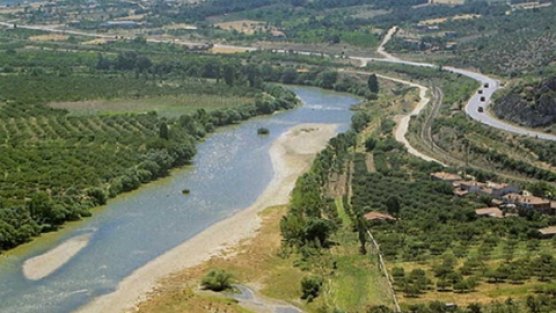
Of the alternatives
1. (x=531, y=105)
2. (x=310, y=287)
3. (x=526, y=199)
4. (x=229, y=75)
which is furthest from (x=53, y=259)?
(x=229, y=75)

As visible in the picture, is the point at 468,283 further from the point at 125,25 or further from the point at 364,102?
the point at 125,25

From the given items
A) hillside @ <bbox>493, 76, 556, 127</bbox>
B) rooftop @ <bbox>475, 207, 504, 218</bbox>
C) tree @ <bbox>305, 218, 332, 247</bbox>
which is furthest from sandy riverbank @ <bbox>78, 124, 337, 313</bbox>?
hillside @ <bbox>493, 76, 556, 127</bbox>

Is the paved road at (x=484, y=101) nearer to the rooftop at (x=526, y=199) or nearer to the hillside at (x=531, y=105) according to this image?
the hillside at (x=531, y=105)

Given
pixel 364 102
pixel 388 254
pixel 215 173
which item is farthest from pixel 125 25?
pixel 388 254

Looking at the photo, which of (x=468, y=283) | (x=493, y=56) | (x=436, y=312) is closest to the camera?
(x=436, y=312)

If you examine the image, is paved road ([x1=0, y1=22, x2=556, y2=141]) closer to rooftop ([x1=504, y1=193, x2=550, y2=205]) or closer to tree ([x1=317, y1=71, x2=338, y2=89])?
tree ([x1=317, y1=71, x2=338, y2=89])

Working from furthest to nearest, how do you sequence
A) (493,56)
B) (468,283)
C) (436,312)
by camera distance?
(493,56) < (468,283) < (436,312)
